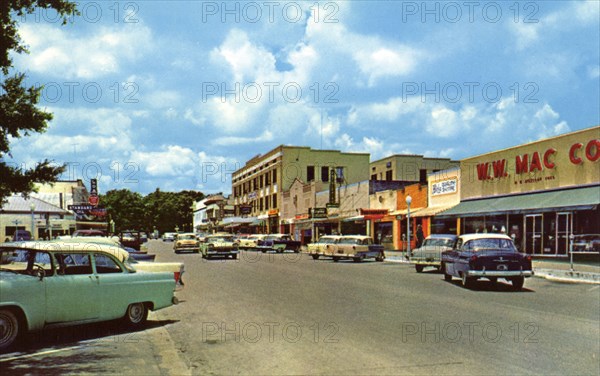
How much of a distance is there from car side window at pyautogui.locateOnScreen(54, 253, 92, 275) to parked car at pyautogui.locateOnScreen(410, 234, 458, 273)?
16332mm

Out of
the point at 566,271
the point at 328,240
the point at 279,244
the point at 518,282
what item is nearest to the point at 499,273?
the point at 518,282

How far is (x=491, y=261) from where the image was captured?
1688 centimetres

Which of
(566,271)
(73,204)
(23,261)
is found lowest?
(566,271)

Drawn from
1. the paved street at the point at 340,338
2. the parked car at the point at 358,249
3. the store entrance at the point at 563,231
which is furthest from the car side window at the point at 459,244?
the parked car at the point at 358,249

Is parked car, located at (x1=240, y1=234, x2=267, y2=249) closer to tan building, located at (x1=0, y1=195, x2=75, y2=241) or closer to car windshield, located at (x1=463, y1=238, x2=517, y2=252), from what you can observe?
tan building, located at (x1=0, y1=195, x2=75, y2=241)

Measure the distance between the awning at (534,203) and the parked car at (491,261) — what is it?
819 cm

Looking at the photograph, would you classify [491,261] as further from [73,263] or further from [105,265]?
[73,263]

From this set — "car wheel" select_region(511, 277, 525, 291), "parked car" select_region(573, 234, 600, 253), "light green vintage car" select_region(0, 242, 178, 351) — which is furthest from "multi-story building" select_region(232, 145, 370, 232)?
"light green vintage car" select_region(0, 242, 178, 351)

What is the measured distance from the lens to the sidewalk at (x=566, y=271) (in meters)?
20.2

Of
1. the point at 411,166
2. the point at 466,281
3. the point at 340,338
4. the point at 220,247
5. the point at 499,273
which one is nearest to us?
the point at 340,338

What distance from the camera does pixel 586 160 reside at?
2595 centimetres

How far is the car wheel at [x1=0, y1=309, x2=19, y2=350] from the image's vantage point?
27.1 ft

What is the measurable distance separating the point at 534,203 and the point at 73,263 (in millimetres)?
23839

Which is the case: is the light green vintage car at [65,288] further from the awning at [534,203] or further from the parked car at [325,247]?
the parked car at [325,247]
